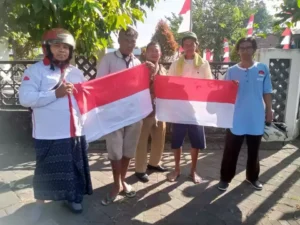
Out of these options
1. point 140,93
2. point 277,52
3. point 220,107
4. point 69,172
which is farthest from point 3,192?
point 277,52

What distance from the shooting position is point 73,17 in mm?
2928

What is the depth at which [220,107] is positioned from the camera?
12.0ft

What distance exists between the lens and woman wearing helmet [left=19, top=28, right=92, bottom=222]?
2.57m

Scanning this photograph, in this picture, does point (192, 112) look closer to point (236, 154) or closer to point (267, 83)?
point (236, 154)

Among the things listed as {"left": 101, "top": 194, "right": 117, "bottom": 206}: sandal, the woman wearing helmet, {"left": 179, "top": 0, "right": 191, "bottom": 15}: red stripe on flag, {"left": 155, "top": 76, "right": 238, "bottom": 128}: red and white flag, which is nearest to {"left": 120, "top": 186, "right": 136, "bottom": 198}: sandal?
{"left": 101, "top": 194, "right": 117, "bottom": 206}: sandal

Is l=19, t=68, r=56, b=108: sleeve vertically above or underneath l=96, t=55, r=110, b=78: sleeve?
underneath

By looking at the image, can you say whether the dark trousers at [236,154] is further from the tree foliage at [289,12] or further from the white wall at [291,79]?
the white wall at [291,79]

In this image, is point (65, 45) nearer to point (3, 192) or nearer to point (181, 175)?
point (3, 192)

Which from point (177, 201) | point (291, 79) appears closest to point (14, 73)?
point (177, 201)

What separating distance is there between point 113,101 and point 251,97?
5.53 ft

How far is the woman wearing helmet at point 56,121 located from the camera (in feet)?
8.44

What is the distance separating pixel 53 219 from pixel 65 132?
3.37 ft

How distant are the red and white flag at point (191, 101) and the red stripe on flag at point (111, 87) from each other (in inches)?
13.0

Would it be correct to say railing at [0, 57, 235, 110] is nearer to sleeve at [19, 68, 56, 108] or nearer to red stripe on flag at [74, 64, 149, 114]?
red stripe on flag at [74, 64, 149, 114]
